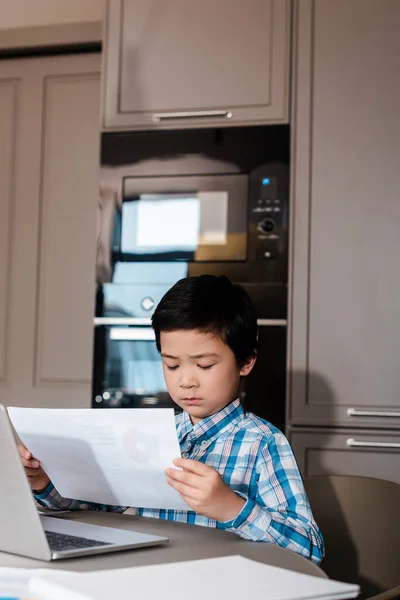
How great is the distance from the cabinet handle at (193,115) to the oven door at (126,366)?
57cm

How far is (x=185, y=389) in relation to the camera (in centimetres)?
126

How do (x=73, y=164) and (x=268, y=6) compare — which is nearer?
(x=268, y=6)

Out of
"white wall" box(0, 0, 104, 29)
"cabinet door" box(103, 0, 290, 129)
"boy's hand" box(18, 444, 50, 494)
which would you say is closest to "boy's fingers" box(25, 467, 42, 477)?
"boy's hand" box(18, 444, 50, 494)

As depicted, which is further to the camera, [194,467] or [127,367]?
[127,367]

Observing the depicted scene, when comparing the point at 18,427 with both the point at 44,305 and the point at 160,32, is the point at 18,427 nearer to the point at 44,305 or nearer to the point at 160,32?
the point at 160,32

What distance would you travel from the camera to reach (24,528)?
A: 88 cm

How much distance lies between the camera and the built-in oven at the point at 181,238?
2143 millimetres

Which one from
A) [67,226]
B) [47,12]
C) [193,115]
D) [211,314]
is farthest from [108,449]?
[47,12]

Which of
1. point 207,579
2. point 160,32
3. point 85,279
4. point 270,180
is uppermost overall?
point 160,32

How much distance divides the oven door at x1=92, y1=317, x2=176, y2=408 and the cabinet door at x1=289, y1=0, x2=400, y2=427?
0.38 meters

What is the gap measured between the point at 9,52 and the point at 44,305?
0.88 metres

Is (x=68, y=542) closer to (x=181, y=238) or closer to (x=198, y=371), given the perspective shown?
(x=198, y=371)

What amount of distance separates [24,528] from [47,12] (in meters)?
2.47

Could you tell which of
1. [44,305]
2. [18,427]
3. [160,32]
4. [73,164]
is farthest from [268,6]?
[18,427]
